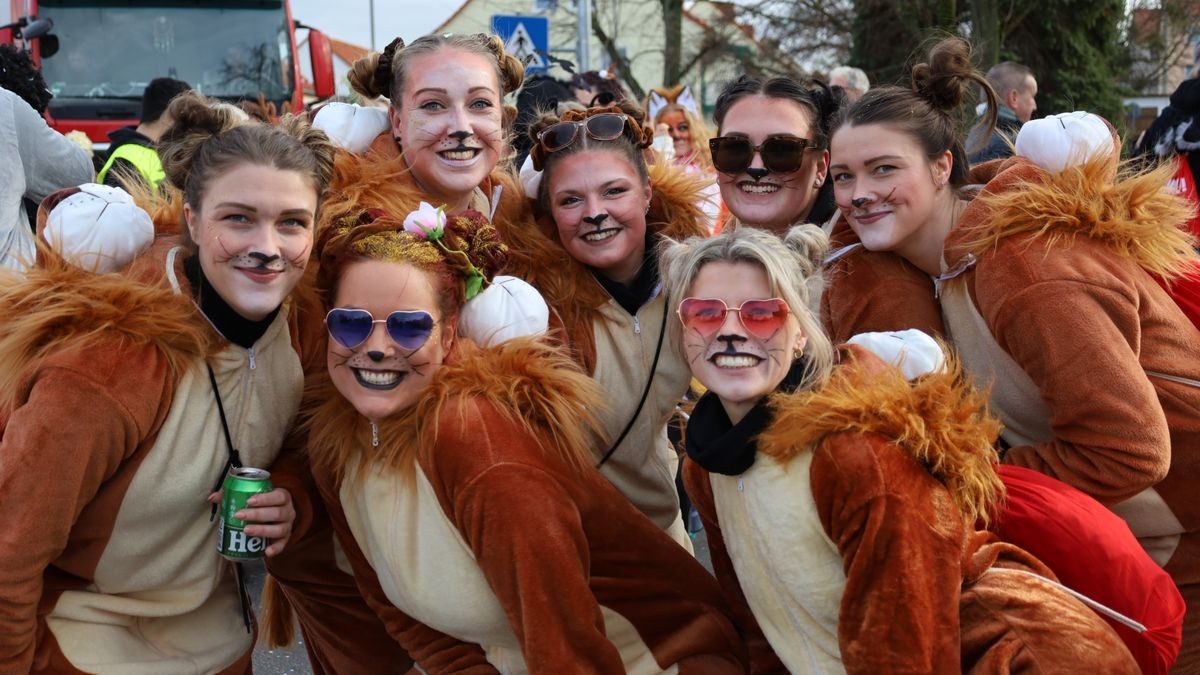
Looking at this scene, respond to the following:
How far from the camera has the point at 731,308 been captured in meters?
2.57

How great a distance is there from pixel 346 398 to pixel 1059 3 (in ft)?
56.7

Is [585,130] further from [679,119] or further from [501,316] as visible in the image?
[679,119]

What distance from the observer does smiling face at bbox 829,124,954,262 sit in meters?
3.05

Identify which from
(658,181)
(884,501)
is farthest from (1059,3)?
(884,501)

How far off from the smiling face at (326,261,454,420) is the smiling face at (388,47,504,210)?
73cm

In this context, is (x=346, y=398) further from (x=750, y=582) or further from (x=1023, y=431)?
(x=1023, y=431)

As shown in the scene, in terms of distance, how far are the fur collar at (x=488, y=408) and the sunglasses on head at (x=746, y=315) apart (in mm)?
360

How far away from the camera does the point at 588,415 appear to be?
Result: 2746mm

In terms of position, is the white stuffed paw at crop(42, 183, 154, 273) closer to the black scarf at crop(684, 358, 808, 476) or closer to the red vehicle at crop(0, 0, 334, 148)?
the black scarf at crop(684, 358, 808, 476)

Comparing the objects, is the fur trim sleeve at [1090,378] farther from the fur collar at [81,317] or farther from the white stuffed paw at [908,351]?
the fur collar at [81,317]

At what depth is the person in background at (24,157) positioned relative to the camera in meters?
4.79

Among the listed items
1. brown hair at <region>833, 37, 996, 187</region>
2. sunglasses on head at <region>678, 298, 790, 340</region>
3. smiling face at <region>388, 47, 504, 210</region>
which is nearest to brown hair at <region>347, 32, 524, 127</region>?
smiling face at <region>388, 47, 504, 210</region>

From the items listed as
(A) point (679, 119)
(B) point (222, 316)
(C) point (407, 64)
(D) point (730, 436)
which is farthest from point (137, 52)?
(D) point (730, 436)

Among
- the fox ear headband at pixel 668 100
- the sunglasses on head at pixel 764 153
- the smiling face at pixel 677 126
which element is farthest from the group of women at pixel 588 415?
the fox ear headband at pixel 668 100
